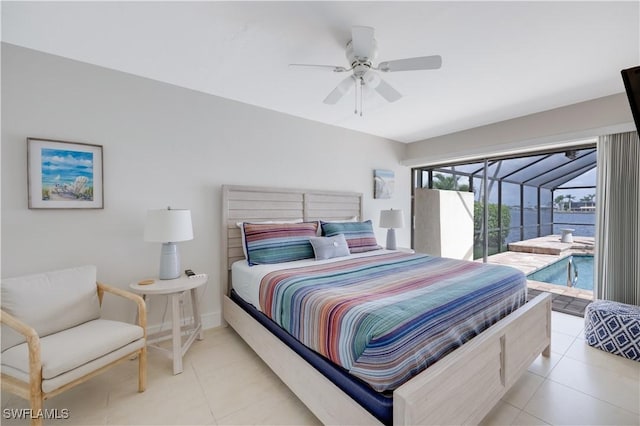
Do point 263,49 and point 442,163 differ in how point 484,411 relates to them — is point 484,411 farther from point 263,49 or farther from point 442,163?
point 442,163

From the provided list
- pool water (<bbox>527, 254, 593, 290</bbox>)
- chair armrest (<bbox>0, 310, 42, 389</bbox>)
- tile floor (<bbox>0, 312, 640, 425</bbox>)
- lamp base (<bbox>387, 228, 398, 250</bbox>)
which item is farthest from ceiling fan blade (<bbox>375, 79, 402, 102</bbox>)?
pool water (<bbox>527, 254, 593, 290</bbox>)

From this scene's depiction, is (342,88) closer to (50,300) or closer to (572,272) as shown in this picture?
(50,300)

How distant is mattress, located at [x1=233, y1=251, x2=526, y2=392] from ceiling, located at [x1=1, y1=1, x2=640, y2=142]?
1.77 meters

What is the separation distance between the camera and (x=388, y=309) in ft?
4.50

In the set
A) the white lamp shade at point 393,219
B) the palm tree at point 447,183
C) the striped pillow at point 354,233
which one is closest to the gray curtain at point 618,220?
the palm tree at point 447,183

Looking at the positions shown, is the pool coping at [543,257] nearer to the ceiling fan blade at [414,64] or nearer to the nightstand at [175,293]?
the ceiling fan blade at [414,64]

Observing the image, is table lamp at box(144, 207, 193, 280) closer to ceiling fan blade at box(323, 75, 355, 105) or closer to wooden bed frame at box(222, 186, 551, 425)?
wooden bed frame at box(222, 186, 551, 425)

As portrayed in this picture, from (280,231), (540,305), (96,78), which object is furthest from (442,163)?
(96,78)

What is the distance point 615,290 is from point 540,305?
156 cm

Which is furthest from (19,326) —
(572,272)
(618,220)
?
(572,272)

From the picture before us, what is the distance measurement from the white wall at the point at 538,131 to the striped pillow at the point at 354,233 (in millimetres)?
2046

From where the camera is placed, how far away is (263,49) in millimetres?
2059

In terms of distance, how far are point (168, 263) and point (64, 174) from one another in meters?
1.09

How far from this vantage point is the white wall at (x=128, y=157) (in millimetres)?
2004
